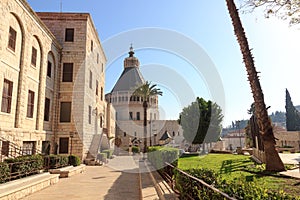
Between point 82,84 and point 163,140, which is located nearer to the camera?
point 82,84

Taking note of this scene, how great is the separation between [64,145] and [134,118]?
42271 millimetres

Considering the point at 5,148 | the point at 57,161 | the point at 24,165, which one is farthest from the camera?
the point at 57,161

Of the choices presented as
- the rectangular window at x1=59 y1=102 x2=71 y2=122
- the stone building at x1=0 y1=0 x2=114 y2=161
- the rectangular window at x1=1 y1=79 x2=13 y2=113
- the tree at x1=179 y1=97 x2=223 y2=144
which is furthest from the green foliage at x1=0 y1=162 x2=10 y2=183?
the tree at x1=179 y1=97 x2=223 y2=144

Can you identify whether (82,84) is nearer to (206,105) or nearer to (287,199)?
(287,199)

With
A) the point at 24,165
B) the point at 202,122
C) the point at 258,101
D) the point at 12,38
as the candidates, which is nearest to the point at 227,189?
the point at 258,101

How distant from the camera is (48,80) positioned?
1938 centimetres

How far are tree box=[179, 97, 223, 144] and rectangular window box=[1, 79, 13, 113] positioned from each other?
28852 millimetres

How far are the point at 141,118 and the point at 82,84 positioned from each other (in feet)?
138

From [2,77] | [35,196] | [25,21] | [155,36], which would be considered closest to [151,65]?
[155,36]

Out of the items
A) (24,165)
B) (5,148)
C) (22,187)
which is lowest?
(22,187)

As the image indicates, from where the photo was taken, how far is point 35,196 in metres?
8.98

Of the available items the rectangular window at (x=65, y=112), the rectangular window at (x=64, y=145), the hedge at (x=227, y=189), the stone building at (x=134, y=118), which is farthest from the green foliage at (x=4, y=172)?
the stone building at (x=134, y=118)

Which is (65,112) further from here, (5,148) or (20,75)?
(5,148)

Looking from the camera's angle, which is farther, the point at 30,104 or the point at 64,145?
the point at 64,145
